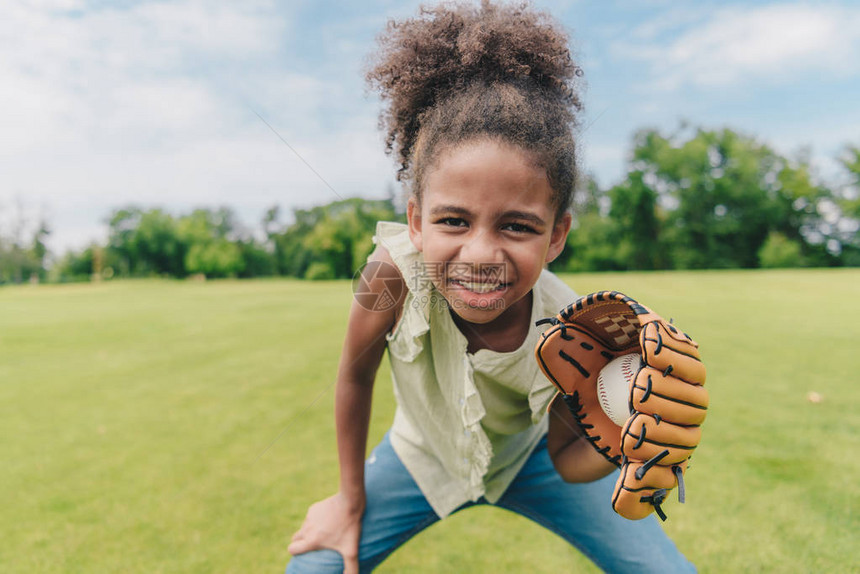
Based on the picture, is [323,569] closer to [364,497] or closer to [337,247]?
[364,497]

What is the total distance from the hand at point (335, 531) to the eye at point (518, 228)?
3.88ft

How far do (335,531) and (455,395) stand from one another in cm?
65

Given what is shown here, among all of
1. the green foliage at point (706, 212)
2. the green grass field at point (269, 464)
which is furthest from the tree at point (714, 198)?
the green grass field at point (269, 464)

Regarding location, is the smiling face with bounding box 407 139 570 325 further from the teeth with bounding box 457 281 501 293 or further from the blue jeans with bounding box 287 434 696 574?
the blue jeans with bounding box 287 434 696 574

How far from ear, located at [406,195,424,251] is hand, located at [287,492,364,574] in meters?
0.99

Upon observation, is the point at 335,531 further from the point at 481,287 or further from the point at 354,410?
the point at 481,287

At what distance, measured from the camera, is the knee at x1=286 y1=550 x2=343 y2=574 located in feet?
6.14

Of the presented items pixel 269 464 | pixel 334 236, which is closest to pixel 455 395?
pixel 269 464

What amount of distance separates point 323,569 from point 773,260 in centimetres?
4136

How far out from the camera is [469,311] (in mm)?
1671

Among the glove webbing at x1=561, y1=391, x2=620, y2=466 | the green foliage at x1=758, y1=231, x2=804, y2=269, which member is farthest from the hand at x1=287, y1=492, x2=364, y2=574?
the green foliage at x1=758, y1=231, x2=804, y2=269

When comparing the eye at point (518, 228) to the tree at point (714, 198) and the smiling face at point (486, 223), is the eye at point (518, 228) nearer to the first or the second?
the smiling face at point (486, 223)

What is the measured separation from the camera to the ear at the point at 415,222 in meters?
1.78

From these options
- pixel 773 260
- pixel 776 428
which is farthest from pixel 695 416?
pixel 773 260
